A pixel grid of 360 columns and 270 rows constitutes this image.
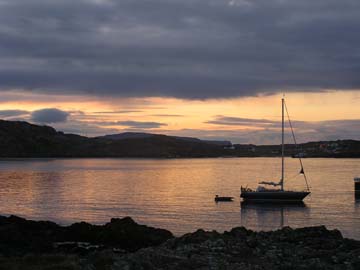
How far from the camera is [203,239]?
86.2 feet

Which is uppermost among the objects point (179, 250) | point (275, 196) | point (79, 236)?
point (179, 250)

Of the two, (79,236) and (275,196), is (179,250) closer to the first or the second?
(79,236)

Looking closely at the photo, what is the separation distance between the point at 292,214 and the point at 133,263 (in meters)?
39.4

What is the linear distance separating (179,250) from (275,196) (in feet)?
140

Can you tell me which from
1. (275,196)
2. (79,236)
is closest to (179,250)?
(79,236)

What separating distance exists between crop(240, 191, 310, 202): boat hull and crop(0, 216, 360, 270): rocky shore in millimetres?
30991

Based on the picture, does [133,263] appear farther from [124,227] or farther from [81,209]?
[81,209]

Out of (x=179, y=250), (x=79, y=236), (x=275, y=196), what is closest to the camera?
(x=179, y=250)

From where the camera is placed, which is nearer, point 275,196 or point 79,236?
point 79,236

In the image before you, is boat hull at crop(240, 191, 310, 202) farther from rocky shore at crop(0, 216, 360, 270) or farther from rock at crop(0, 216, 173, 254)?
rocky shore at crop(0, 216, 360, 270)

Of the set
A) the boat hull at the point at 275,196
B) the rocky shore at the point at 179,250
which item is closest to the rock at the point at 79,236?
the rocky shore at the point at 179,250

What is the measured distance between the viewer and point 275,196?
2527 inches

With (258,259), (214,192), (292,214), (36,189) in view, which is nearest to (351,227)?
(292,214)

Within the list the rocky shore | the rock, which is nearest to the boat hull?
the rock
